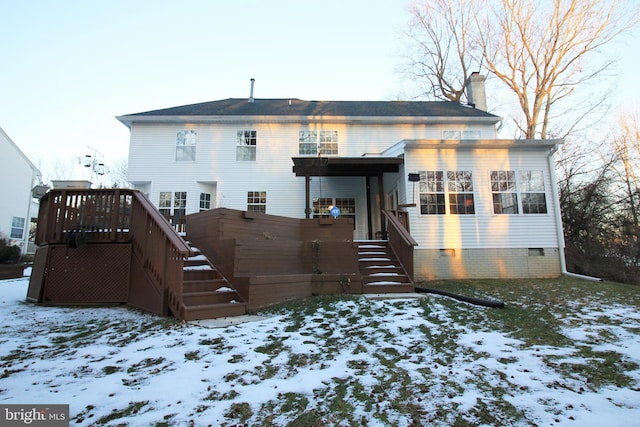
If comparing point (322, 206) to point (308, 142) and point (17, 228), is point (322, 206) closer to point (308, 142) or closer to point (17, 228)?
point (308, 142)

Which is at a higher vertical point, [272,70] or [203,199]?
[272,70]

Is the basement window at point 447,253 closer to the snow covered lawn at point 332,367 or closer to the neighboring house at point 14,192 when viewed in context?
the snow covered lawn at point 332,367

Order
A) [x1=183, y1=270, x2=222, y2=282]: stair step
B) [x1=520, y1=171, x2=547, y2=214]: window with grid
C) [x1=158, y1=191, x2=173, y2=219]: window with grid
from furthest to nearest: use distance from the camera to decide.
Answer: [x1=158, y1=191, x2=173, y2=219]: window with grid, [x1=520, y1=171, x2=547, y2=214]: window with grid, [x1=183, y1=270, x2=222, y2=282]: stair step

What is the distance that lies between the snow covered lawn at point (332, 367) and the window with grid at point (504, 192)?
5.05m

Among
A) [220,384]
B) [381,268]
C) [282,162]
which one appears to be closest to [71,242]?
[220,384]

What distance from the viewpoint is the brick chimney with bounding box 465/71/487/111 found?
15.7 metres

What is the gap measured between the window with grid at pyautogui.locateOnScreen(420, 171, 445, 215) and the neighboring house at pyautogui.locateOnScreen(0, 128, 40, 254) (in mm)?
20096

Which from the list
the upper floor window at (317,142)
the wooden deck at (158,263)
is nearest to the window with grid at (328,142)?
the upper floor window at (317,142)

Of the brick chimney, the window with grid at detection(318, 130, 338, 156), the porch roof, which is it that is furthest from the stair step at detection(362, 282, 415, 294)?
the brick chimney

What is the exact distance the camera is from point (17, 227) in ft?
61.6

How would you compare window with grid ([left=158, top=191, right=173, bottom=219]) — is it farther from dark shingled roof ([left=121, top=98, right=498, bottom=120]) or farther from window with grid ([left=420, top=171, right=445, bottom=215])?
window with grid ([left=420, top=171, right=445, bottom=215])

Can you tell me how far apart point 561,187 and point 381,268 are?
14.4 metres

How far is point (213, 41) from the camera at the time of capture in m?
15.5

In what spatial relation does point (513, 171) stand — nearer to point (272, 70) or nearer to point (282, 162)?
point (282, 162)
